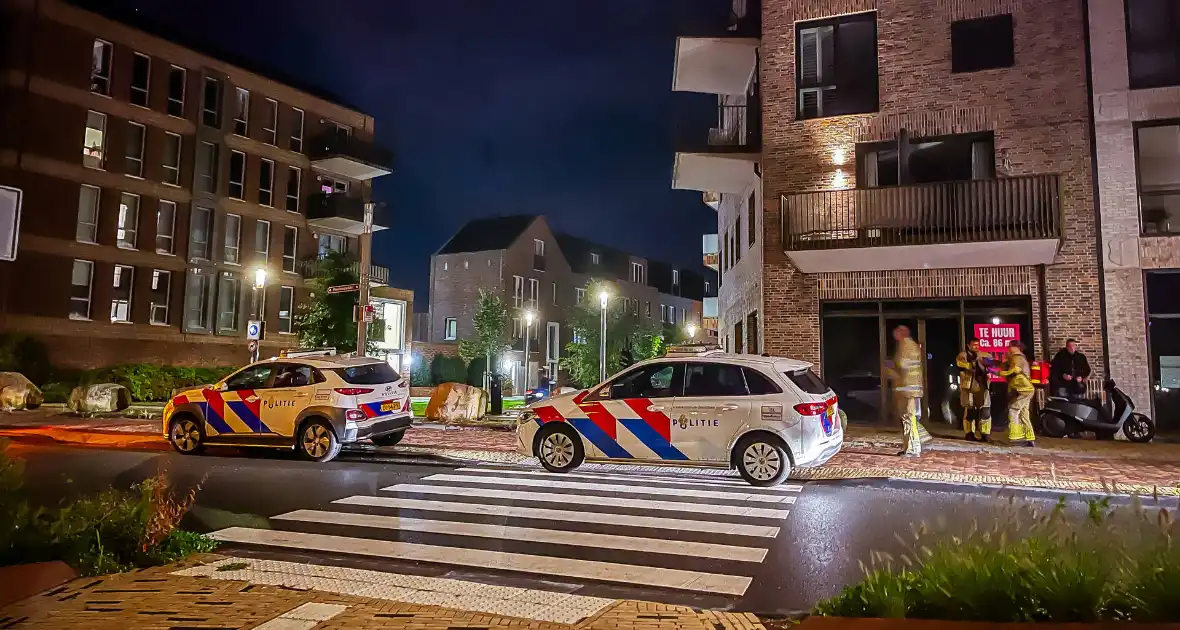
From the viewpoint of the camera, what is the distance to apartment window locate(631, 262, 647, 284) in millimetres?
57375

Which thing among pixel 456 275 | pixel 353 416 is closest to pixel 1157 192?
pixel 353 416

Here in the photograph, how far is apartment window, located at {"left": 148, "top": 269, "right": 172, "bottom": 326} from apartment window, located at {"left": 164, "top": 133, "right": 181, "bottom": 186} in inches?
155

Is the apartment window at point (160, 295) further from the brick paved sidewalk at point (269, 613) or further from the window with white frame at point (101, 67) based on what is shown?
the brick paved sidewalk at point (269, 613)

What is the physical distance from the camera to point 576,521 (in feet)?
24.8

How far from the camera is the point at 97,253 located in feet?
95.6

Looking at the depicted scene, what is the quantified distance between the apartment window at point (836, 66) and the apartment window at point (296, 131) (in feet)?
91.1

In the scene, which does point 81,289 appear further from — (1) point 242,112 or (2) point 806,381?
(2) point 806,381

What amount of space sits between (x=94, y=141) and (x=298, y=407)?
24.3m

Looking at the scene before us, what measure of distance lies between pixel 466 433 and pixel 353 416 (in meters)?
4.28

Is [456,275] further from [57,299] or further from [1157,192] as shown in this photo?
[1157,192]

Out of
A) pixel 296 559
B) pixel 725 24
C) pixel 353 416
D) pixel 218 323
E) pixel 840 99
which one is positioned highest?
pixel 725 24

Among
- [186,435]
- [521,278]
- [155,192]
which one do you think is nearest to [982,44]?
[186,435]

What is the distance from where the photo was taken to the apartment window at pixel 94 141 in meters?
29.2

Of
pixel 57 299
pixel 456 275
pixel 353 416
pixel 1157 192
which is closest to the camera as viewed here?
pixel 353 416
